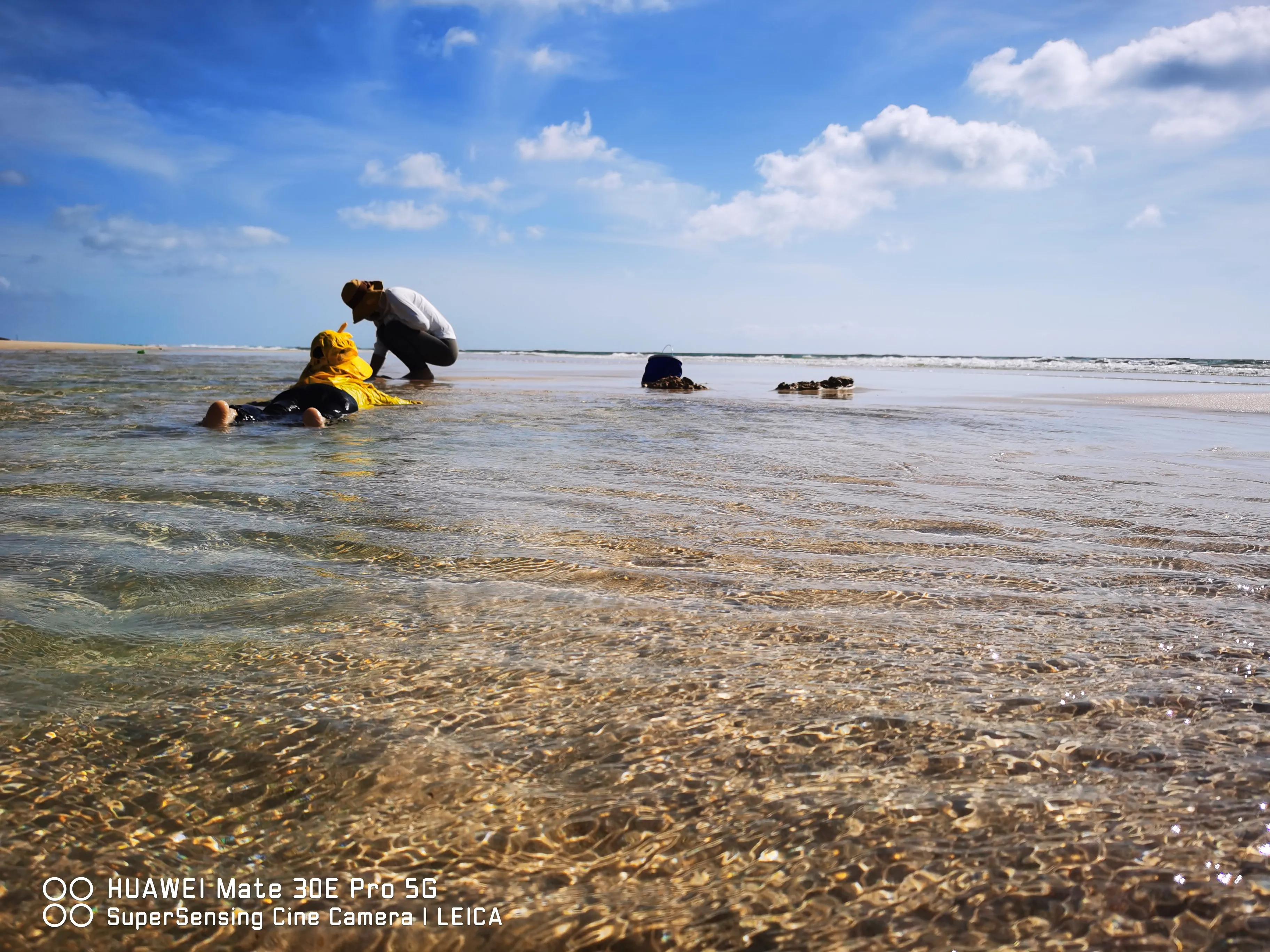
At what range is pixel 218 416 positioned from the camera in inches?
303

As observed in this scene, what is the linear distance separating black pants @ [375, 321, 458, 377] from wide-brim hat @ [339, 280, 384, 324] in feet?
1.67

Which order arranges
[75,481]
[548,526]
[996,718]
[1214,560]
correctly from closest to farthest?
[996,718]
[1214,560]
[548,526]
[75,481]

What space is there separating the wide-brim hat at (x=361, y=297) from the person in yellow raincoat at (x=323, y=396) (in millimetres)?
5485

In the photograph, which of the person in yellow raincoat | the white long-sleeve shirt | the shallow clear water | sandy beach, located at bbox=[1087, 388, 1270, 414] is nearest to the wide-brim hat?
the white long-sleeve shirt

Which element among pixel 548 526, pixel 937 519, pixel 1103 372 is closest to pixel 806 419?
pixel 937 519

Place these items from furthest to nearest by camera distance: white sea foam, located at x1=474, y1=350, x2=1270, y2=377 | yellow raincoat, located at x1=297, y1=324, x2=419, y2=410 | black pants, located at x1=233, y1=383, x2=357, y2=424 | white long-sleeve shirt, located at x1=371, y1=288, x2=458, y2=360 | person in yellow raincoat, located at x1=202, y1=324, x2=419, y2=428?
white sea foam, located at x1=474, y1=350, x2=1270, y2=377
white long-sleeve shirt, located at x1=371, y1=288, x2=458, y2=360
yellow raincoat, located at x1=297, y1=324, x2=419, y2=410
black pants, located at x1=233, y1=383, x2=357, y2=424
person in yellow raincoat, located at x1=202, y1=324, x2=419, y2=428

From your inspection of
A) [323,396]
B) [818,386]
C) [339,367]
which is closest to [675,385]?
[818,386]

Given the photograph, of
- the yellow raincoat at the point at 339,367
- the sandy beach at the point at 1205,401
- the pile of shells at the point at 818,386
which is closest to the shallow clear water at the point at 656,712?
the yellow raincoat at the point at 339,367

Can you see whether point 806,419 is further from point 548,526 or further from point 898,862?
point 898,862

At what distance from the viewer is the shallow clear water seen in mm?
1291

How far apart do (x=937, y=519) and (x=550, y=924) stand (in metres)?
3.36

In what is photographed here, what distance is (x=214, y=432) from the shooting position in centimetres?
743

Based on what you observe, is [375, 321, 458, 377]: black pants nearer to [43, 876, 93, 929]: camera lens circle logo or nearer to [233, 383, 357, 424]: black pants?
[233, 383, 357, 424]: black pants

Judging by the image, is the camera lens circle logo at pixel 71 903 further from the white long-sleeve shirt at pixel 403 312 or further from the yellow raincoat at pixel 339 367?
the white long-sleeve shirt at pixel 403 312
